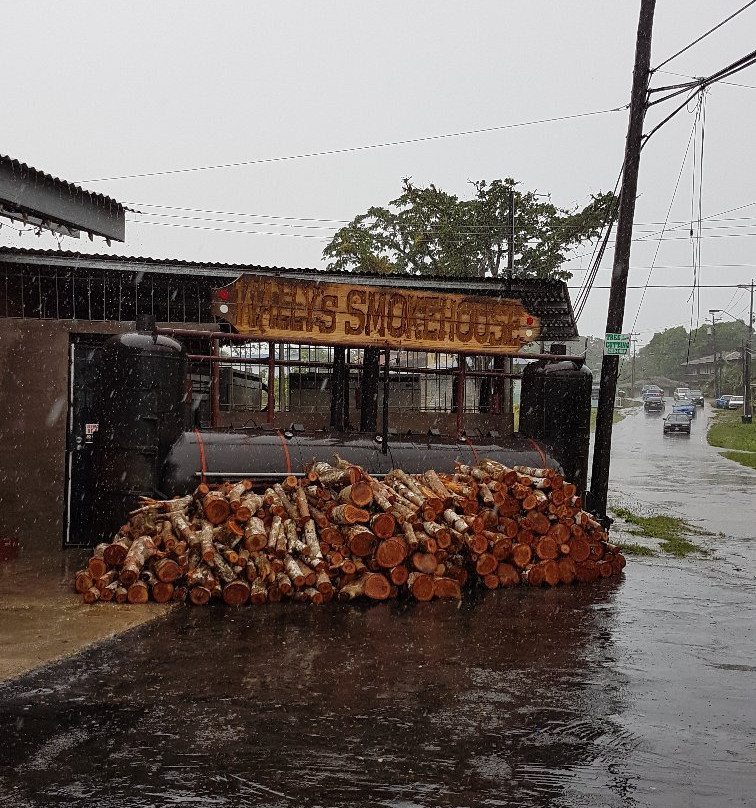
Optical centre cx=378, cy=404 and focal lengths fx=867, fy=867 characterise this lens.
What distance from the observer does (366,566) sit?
10.1 metres

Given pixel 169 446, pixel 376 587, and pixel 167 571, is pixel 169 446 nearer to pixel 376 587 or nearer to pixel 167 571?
pixel 167 571

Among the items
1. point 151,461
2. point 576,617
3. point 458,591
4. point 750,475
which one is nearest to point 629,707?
point 576,617

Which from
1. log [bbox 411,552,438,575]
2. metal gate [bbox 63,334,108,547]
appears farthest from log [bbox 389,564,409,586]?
metal gate [bbox 63,334,108,547]

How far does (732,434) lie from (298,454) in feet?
145

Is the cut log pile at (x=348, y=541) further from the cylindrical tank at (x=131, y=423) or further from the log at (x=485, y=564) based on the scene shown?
the cylindrical tank at (x=131, y=423)

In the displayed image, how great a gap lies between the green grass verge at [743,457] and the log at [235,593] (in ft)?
89.2

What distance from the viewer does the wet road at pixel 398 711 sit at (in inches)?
195

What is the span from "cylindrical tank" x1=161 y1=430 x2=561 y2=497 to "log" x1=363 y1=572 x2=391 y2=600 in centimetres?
215

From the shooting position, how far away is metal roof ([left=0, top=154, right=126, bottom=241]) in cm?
1310

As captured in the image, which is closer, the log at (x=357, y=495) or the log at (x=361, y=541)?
the log at (x=361, y=541)

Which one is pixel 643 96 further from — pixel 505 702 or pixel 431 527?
pixel 505 702

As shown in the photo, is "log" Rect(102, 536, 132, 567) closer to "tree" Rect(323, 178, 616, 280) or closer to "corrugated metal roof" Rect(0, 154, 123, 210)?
"corrugated metal roof" Rect(0, 154, 123, 210)

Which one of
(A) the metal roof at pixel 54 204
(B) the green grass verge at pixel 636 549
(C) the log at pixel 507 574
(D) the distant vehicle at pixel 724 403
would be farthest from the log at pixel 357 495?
(D) the distant vehicle at pixel 724 403

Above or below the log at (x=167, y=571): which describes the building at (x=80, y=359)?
above
